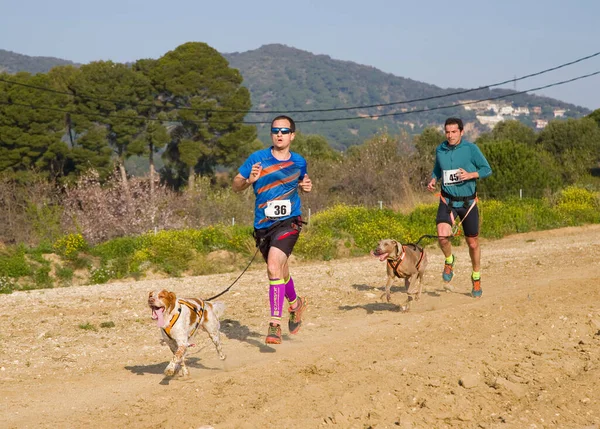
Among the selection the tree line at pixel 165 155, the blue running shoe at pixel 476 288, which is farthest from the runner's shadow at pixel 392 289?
the tree line at pixel 165 155

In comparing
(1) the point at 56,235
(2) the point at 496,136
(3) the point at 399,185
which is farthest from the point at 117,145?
(2) the point at 496,136

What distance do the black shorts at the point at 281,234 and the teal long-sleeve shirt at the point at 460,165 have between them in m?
3.92

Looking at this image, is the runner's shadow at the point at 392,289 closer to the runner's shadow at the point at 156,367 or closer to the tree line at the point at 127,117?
the runner's shadow at the point at 156,367

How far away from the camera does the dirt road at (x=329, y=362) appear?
6500mm

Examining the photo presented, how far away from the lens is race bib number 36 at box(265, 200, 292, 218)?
29.6 ft

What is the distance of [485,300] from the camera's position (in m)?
12.5

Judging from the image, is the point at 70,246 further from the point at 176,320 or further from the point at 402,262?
the point at 176,320

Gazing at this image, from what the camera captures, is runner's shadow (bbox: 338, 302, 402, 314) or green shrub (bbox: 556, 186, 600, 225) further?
green shrub (bbox: 556, 186, 600, 225)

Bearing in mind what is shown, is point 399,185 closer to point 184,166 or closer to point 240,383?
point 184,166

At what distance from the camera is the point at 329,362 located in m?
8.44

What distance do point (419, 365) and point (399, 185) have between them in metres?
33.3

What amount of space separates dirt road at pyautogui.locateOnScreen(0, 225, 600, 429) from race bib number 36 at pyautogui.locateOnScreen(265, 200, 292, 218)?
1.55 meters

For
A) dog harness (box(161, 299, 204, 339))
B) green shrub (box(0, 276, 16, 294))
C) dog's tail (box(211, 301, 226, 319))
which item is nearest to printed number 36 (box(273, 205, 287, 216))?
dog's tail (box(211, 301, 226, 319))

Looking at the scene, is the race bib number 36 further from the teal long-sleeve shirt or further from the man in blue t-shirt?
the teal long-sleeve shirt
